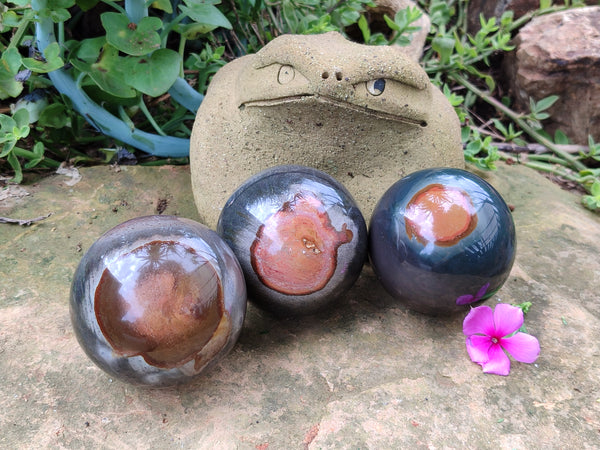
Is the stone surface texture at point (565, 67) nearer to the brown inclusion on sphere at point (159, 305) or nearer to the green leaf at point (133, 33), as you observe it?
the green leaf at point (133, 33)

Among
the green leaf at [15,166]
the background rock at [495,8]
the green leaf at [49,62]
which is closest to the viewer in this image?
the green leaf at [49,62]

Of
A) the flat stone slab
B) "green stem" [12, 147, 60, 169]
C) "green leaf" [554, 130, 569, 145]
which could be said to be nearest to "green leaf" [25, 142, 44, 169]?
"green stem" [12, 147, 60, 169]

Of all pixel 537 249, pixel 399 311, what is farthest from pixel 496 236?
pixel 537 249

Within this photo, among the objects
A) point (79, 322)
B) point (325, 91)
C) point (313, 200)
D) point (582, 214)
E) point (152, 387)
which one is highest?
point (325, 91)

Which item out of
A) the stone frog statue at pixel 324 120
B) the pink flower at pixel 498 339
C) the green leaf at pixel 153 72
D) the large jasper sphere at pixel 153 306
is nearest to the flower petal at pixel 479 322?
the pink flower at pixel 498 339

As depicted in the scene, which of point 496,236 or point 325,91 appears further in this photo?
point 325,91

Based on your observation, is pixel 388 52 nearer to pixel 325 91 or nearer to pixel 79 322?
pixel 325 91
